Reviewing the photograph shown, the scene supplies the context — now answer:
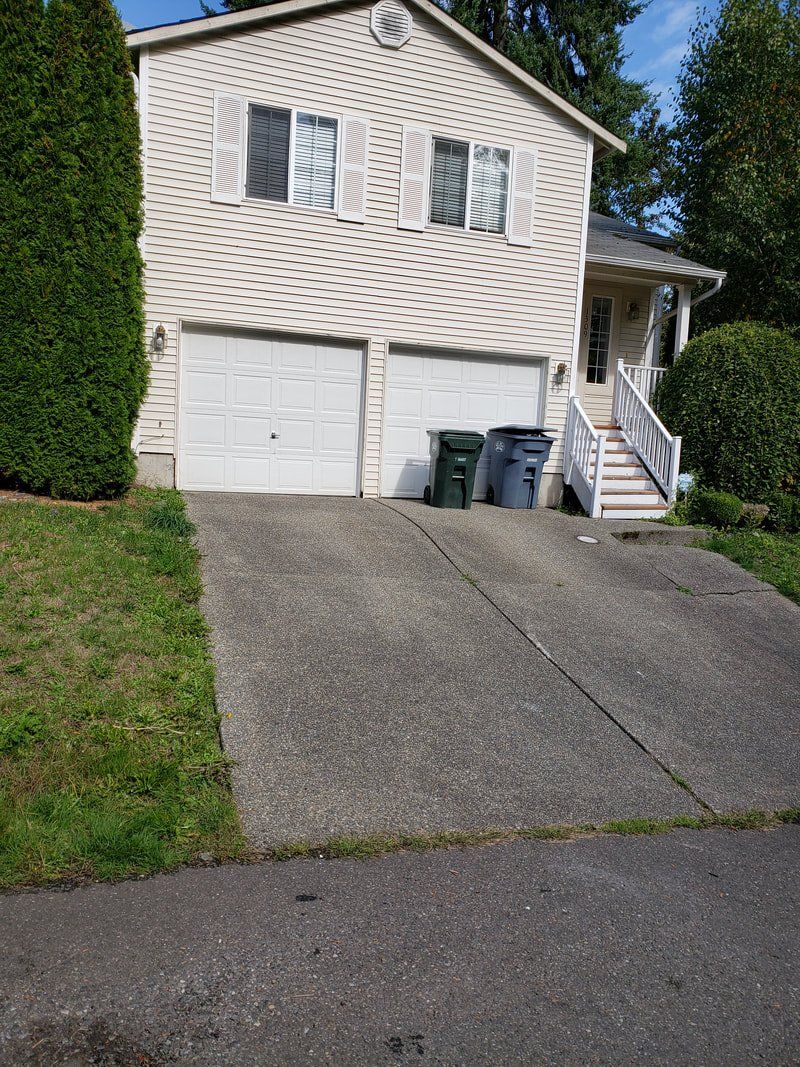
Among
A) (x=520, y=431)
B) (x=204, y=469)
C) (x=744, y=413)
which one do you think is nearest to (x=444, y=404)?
(x=520, y=431)

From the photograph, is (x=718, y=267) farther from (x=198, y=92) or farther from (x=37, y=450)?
(x=37, y=450)

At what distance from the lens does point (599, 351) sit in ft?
53.0

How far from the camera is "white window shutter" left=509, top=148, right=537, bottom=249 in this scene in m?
12.5

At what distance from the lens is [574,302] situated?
12977mm

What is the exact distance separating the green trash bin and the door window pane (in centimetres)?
566

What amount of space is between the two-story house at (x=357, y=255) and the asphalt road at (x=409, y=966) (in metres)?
8.24

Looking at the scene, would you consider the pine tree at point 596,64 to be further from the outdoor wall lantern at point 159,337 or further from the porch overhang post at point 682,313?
the outdoor wall lantern at point 159,337

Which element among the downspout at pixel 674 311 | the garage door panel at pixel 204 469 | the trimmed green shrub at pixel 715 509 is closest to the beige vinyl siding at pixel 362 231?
the garage door panel at pixel 204 469

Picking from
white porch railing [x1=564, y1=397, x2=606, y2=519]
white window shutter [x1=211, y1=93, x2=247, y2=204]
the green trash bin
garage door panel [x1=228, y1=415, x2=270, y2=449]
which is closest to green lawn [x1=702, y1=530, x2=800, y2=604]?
white porch railing [x1=564, y1=397, x2=606, y2=519]

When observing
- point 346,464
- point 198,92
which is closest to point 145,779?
point 346,464

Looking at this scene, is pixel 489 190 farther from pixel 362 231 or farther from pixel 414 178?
pixel 362 231

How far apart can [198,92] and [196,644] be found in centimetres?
801

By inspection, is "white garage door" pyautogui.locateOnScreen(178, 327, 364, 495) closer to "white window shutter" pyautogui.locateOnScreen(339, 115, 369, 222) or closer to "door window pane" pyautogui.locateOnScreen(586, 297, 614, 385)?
"white window shutter" pyautogui.locateOnScreen(339, 115, 369, 222)

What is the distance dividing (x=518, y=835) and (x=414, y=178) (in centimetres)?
989
